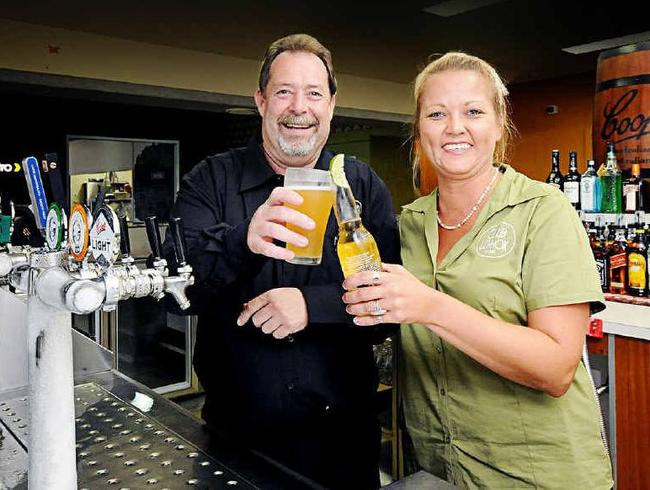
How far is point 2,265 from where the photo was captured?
936mm

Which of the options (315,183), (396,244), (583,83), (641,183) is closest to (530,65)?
(583,83)

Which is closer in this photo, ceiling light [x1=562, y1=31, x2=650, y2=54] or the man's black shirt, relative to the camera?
the man's black shirt

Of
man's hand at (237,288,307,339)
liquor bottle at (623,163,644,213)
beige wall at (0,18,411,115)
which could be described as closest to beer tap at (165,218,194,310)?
man's hand at (237,288,307,339)

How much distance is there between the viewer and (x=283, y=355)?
1507 millimetres

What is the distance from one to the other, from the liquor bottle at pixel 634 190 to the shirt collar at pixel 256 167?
81.1 inches

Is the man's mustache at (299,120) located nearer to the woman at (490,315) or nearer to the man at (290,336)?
the man at (290,336)

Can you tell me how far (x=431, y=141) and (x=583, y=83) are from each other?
23.3 feet

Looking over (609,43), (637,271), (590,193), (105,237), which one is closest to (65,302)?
(105,237)

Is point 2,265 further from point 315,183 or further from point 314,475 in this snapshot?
point 314,475

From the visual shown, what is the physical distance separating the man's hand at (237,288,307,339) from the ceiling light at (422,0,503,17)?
3.86 m

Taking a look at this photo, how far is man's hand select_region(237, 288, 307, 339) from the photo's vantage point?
1320 millimetres

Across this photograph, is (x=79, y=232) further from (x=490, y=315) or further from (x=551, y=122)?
(x=551, y=122)

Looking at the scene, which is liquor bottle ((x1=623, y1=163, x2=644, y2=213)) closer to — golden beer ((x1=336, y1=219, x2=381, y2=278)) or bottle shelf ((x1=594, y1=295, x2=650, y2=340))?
bottle shelf ((x1=594, y1=295, x2=650, y2=340))

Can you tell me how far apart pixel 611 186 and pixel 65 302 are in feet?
10.2
